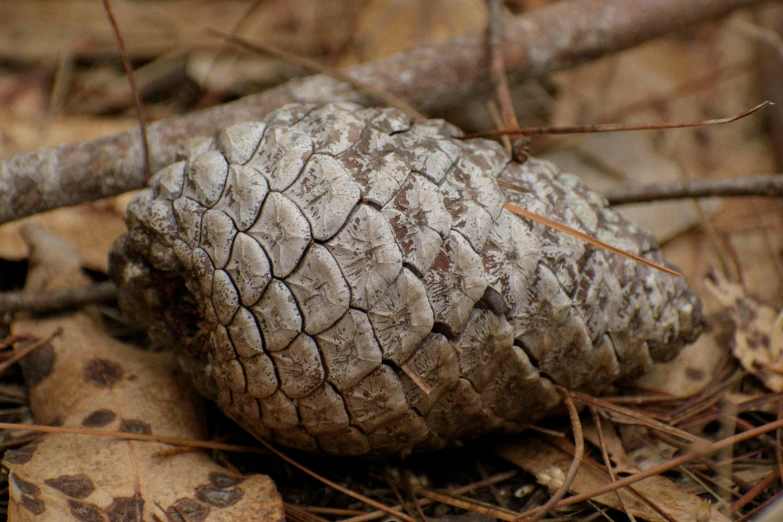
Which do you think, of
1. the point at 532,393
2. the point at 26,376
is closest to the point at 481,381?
the point at 532,393

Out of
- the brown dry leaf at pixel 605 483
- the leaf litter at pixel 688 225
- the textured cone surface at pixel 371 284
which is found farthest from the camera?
the leaf litter at pixel 688 225

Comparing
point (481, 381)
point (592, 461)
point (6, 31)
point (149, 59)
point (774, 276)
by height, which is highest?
point (6, 31)

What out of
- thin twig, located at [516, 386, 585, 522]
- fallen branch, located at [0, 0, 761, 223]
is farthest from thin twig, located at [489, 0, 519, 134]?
thin twig, located at [516, 386, 585, 522]

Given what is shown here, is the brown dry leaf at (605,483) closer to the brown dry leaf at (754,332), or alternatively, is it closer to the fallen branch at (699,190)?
the brown dry leaf at (754,332)

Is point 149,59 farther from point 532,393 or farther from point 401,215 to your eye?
point 532,393

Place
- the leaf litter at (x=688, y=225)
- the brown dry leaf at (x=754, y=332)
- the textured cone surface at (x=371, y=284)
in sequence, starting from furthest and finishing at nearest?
the brown dry leaf at (x=754, y=332), the leaf litter at (x=688, y=225), the textured cone surface at (x=371, y=284)

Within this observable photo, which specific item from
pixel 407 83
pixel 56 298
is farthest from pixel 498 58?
pixel 56 298

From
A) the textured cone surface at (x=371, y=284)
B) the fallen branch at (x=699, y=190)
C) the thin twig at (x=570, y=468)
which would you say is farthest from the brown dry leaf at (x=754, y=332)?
the thin twig at (x=570, y=468)
